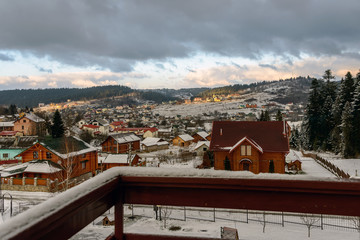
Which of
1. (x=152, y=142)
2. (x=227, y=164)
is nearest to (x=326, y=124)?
(x=227, y=164)

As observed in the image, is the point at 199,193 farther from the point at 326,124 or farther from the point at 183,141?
the point at 183,141

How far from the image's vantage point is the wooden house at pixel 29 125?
55.0m

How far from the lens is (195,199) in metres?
1.59

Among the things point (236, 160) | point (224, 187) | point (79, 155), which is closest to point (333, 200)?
point (224, 187)

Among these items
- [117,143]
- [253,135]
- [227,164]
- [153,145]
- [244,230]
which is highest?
[253,135]

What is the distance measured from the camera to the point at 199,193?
1.58 m

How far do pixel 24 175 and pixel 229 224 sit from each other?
59.6 ft

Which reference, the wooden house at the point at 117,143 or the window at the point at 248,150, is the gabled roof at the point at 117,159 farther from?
the wooden house at the point at 117,143

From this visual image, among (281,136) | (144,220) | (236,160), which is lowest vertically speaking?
(144,220)

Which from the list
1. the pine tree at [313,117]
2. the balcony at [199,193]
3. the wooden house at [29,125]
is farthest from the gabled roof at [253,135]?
the wooden house at [29,125]

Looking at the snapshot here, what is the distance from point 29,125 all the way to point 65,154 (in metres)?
39.1

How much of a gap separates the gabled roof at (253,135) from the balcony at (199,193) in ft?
68.8

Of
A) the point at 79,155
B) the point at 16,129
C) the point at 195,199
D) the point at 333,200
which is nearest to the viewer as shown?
the point at 333,200

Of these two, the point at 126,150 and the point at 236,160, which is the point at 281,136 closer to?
the point at 236,160
